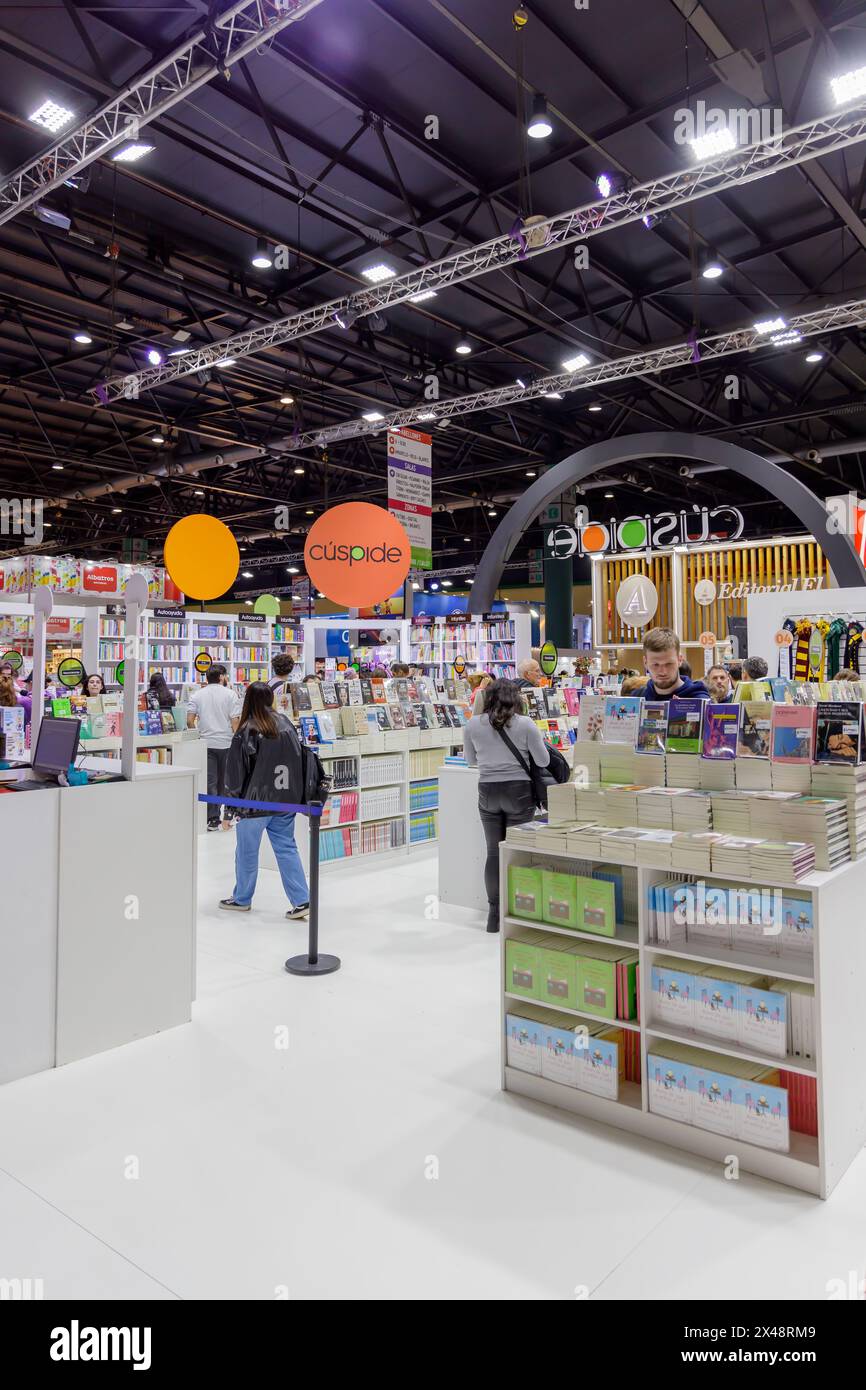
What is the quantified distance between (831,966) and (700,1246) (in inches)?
36.6

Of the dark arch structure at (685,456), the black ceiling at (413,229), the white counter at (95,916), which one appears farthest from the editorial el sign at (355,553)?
the white counter at (95,916)

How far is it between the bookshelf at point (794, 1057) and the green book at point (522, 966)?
0.09 meters

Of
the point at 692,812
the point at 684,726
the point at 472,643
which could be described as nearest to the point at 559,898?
the point at 692,812

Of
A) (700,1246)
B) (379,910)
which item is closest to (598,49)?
(379,910)

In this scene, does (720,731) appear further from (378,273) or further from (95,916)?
(378,273)

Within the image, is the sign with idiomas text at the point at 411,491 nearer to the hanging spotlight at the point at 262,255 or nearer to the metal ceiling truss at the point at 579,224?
the metal ceiling truss at the point at 579,224

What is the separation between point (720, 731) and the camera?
332 cm

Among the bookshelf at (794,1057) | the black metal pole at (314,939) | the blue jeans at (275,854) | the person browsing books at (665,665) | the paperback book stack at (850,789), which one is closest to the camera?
the bookshelf at (794,1057)

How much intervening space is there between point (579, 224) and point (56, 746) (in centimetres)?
605

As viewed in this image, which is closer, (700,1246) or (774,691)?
(700,1246)

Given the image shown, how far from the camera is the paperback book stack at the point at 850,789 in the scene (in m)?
3.00
